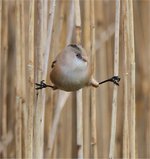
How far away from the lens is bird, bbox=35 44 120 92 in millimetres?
1192

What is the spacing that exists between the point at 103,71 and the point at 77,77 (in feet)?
2.92

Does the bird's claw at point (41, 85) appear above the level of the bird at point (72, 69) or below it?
below

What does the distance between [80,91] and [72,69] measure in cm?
32

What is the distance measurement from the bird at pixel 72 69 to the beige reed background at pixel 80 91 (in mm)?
83

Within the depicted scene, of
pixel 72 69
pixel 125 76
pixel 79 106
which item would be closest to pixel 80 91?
pixel 79 106

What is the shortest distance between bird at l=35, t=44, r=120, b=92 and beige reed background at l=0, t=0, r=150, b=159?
0.27ft

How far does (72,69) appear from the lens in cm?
120

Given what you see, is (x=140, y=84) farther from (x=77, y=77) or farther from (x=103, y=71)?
(x=77, y=77)

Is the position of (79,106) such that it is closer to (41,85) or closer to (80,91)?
(80,91)

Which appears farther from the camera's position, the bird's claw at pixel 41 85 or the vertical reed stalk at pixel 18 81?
the vertical reed stalk at pixel 18 81

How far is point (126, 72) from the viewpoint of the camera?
4.49 ft

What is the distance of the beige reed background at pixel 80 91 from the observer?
4.37 feet

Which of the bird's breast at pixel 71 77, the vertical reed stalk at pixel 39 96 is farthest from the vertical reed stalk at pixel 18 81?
the bird's breast at pixel 71 77

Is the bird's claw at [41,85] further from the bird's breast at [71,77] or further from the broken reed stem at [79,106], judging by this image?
the broken reed stem at [79,106]
